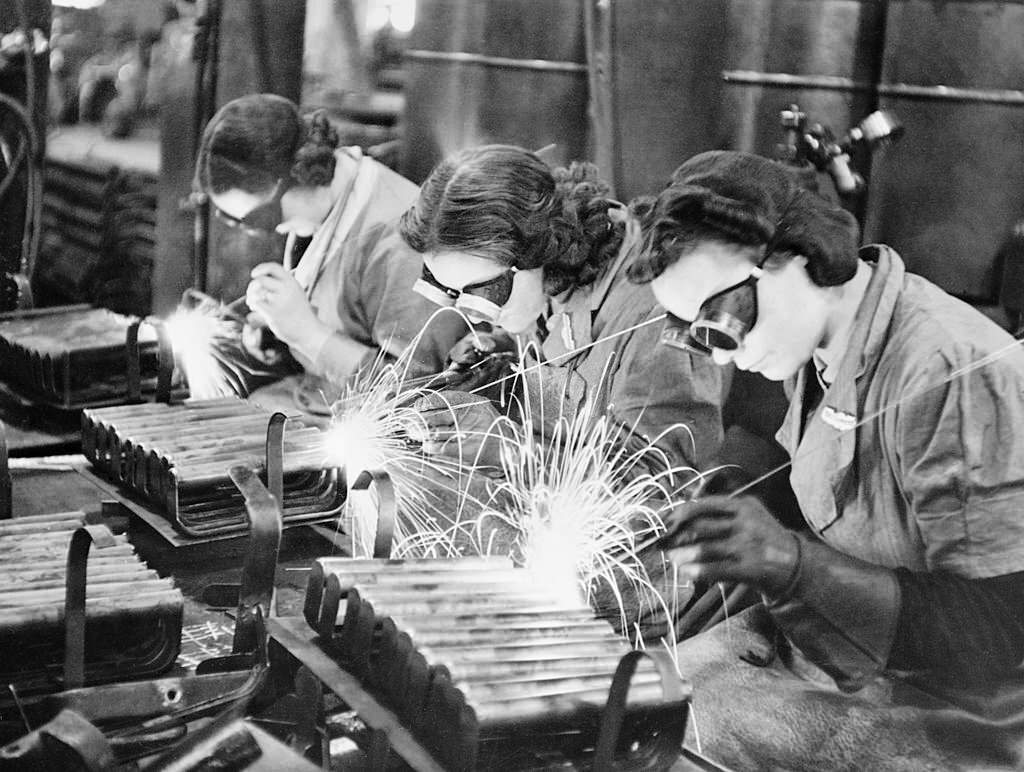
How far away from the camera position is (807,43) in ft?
7.79

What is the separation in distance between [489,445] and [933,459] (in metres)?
1.14

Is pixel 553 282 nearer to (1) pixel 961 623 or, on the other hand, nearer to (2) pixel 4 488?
(1) pixel 961 623

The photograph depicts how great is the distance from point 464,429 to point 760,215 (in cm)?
103

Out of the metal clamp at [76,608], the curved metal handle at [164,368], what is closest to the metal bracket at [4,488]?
the curved metal handle at [164,368]

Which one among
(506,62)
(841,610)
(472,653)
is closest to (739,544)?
(841,610)

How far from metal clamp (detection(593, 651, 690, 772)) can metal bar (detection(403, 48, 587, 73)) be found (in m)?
1.35

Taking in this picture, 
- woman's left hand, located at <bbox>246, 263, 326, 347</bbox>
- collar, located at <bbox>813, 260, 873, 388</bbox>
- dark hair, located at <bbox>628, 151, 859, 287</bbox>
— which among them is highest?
dark hair, located at <bbox>628, 151, 859, 287</bbox>

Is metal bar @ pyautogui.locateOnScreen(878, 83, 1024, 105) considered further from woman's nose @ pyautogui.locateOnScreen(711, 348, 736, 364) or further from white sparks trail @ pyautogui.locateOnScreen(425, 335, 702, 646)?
white sparks trail @ pyautogui.locateOnScreen(425, 335, 702, 646)

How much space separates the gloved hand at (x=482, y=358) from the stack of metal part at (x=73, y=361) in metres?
1.26

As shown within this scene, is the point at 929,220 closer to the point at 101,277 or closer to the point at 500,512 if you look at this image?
the point at 500,512

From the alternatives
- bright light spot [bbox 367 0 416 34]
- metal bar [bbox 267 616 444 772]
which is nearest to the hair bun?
bright light spot [bbox 367 0 416 34]

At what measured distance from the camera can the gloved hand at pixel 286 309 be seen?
3.46 meters

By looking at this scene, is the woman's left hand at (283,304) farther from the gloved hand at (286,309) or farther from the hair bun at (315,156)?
the hair bun at (315,156)

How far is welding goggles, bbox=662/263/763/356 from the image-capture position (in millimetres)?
2211
